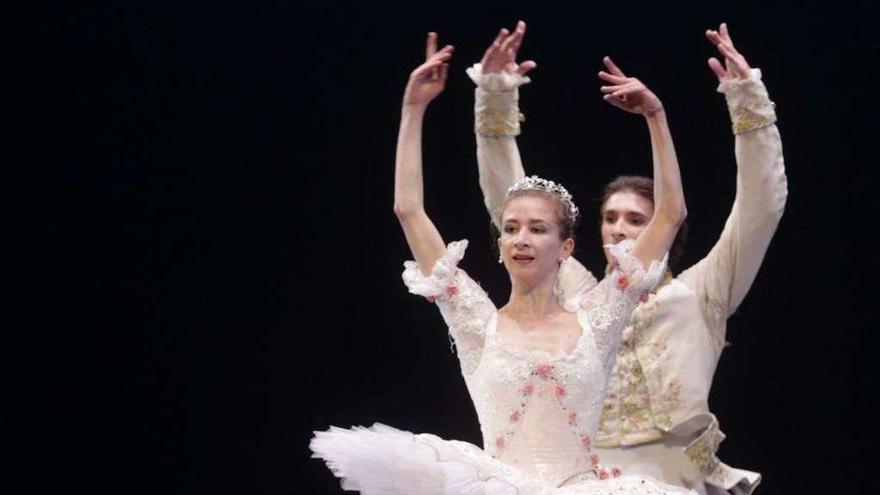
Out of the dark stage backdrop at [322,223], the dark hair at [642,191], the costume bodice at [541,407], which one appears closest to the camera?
the costume bodice at [541,407]

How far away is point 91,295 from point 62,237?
0.52ft

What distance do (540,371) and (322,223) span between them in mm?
1316

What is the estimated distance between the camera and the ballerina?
2371 mm

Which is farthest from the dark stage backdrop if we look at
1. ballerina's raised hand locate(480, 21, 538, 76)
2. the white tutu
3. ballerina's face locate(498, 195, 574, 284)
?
the white tutu

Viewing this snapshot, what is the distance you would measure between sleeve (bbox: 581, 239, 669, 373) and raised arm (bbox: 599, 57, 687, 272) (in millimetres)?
26

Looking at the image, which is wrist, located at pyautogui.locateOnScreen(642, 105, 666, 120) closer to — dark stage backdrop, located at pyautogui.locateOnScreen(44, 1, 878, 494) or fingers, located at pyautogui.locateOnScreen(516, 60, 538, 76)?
fingers, located at pyautogui.locateOnScreen(516, 60, 538, 76)

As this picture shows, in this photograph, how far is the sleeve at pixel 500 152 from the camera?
293 cm

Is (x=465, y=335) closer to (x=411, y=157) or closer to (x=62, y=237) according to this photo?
(x=411, y=157)

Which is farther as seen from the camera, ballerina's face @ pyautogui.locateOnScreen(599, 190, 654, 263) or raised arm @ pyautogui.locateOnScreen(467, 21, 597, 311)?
ballerina's face @ pyautogui.locateOnScreen(599, 190, 654, 263)

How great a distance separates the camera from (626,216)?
3012 millimetres

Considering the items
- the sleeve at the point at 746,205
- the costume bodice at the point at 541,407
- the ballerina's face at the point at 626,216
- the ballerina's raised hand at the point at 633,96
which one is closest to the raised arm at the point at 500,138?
the ballerina's face at the point at 626,216

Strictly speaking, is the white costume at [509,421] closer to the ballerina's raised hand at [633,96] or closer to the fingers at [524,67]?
the ballerina's raised hand at [633,96]

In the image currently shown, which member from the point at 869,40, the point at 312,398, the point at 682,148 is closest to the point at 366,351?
the point at 312,398

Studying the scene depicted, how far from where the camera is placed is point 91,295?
→ 3.54 meters
